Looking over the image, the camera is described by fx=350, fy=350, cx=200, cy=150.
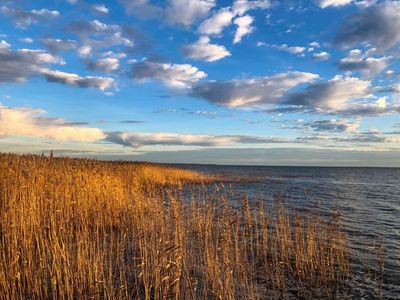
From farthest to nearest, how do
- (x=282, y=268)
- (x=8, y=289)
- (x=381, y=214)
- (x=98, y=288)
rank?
(x=381, y=214) → (x=282, y=268) → (x=98, y=288) → (x=8, y=289)

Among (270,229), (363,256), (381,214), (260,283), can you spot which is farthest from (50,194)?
(381,214)

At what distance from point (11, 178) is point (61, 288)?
7296mm

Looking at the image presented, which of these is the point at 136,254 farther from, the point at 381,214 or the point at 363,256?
the point at 381,214

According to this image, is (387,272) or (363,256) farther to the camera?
(363,256)

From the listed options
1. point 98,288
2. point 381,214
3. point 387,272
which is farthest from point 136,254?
point 381,214

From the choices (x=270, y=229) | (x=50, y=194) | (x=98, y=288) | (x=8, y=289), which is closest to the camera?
(x=8, y=289)

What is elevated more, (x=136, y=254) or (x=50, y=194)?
(x=50, y=194)

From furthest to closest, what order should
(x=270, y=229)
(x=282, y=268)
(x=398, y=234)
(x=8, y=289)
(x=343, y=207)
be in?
(x=343, y=207) < (x=398, y=234) < (x=270, y=229) < (x=282, y=268) < (x=8, y=289)

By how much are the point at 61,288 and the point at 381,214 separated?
2204 cm

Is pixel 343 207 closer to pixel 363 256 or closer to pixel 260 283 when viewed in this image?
pixel 363 256

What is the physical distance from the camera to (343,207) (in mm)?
25219

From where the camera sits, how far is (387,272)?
32.2 ft

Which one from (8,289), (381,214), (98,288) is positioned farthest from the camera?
(381,214)

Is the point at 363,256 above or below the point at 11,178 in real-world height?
below
